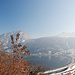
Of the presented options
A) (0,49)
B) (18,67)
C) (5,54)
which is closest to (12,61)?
(18,67)

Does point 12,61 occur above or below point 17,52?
below

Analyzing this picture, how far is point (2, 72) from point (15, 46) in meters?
0.82

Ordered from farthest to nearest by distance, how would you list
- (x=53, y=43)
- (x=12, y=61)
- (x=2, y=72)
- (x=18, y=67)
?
(x=53, y=43) < (x=12, y=61) < (x=18, y=67) < (x=2, y=72)

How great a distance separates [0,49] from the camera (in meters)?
3.56

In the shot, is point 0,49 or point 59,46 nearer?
point 0,49

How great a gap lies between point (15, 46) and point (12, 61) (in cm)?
64

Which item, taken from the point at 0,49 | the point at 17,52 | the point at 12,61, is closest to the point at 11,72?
the point at 12,61

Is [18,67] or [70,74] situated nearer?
[18,67]

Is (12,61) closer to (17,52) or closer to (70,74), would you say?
(17,52)

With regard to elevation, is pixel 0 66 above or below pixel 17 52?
below

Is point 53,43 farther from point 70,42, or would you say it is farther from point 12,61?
point 12,61

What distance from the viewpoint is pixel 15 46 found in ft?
8.91

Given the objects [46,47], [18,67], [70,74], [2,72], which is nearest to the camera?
[2,72]

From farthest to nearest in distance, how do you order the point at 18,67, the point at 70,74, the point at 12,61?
the point at 70,74 → the point at 12,61 → the point at 18,67
